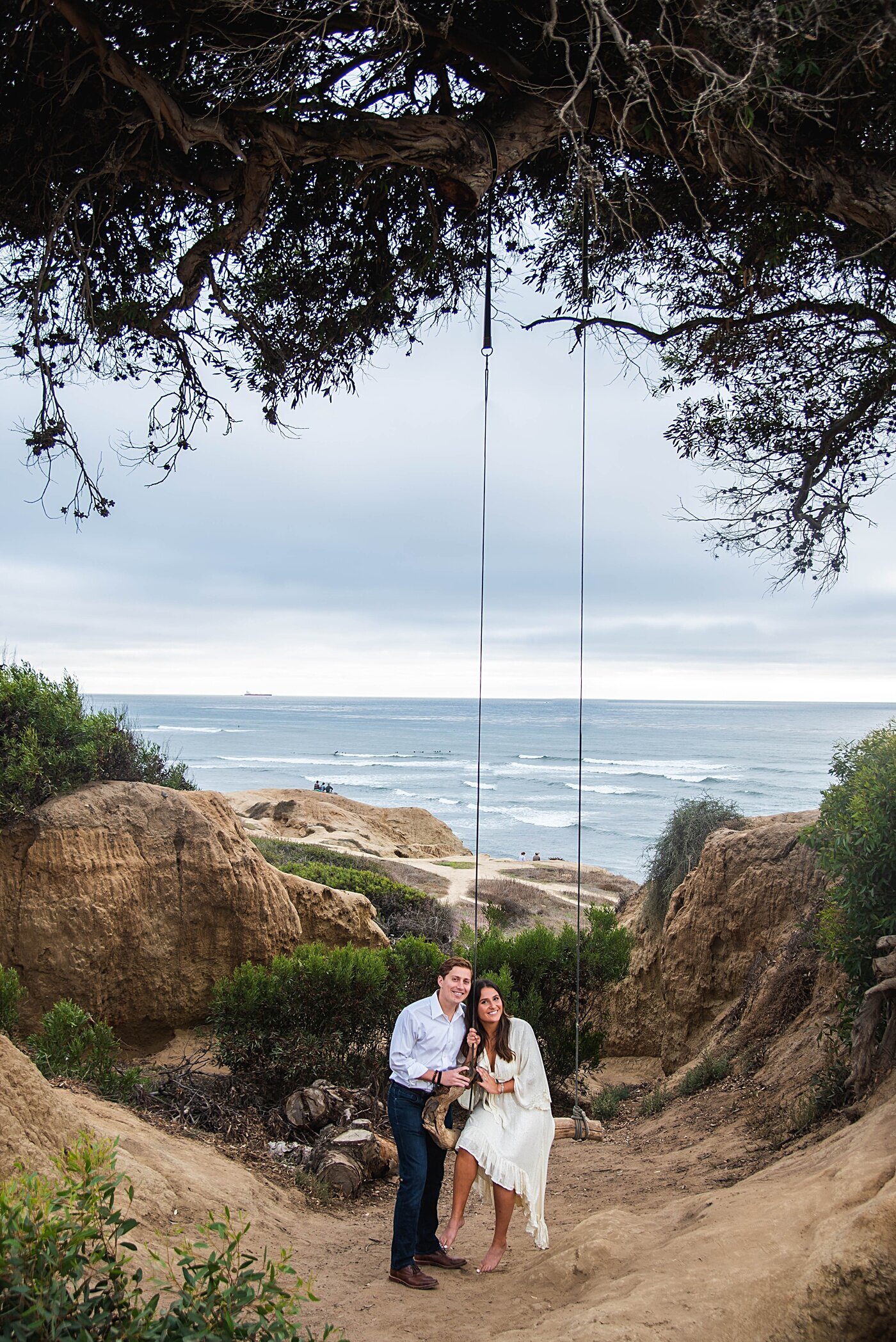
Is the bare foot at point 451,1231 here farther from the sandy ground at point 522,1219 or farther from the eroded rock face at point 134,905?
the eroded rock face at point 134,905

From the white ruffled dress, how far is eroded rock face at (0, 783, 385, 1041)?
4471 mm

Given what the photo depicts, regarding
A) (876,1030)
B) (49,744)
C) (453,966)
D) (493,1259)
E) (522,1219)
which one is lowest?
(522,1219)

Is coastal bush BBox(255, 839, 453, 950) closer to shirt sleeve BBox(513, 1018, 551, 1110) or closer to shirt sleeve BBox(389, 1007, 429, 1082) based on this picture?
shirt sleeve BBox(513, 1018, 551, 1110)

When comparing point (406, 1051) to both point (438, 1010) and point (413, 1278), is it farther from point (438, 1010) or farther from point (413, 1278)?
point (413, 1278)

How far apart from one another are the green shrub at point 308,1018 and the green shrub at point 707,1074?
277cm

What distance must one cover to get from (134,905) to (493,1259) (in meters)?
5.00

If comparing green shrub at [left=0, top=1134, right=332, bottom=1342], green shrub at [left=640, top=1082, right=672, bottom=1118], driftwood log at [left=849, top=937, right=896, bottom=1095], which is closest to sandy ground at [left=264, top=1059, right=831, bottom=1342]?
green shrub at [left=640, top=1082, right=672, bottom=1118]

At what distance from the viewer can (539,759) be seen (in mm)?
84688

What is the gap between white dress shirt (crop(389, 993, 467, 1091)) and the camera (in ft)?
17.6

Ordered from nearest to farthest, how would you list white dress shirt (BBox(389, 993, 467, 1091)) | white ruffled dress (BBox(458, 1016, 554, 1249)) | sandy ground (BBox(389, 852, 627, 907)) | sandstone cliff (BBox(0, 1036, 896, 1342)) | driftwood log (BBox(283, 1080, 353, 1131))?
sandstone cliff (BBox(0, 1036, 896, 1342)), white ruffled dress (BBox(458, 1016, 554, 1249)), white dress shirt (BBox(389, 993, 467, 1091)), driftwood log (BBox(283, 1080, 353, 1131)), sandy ground (BBox(389, 852, 627, 907))

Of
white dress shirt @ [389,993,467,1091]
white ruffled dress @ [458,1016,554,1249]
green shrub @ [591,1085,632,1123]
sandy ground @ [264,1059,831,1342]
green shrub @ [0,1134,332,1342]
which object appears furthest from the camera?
green shrub @ [591,1085,632,1123]

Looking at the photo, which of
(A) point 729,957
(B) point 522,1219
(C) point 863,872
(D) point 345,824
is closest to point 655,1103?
(A) point 729,957

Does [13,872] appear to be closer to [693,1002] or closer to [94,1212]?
[94,1212]

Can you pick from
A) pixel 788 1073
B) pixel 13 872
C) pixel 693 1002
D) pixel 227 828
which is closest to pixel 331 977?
pixel 227 828
